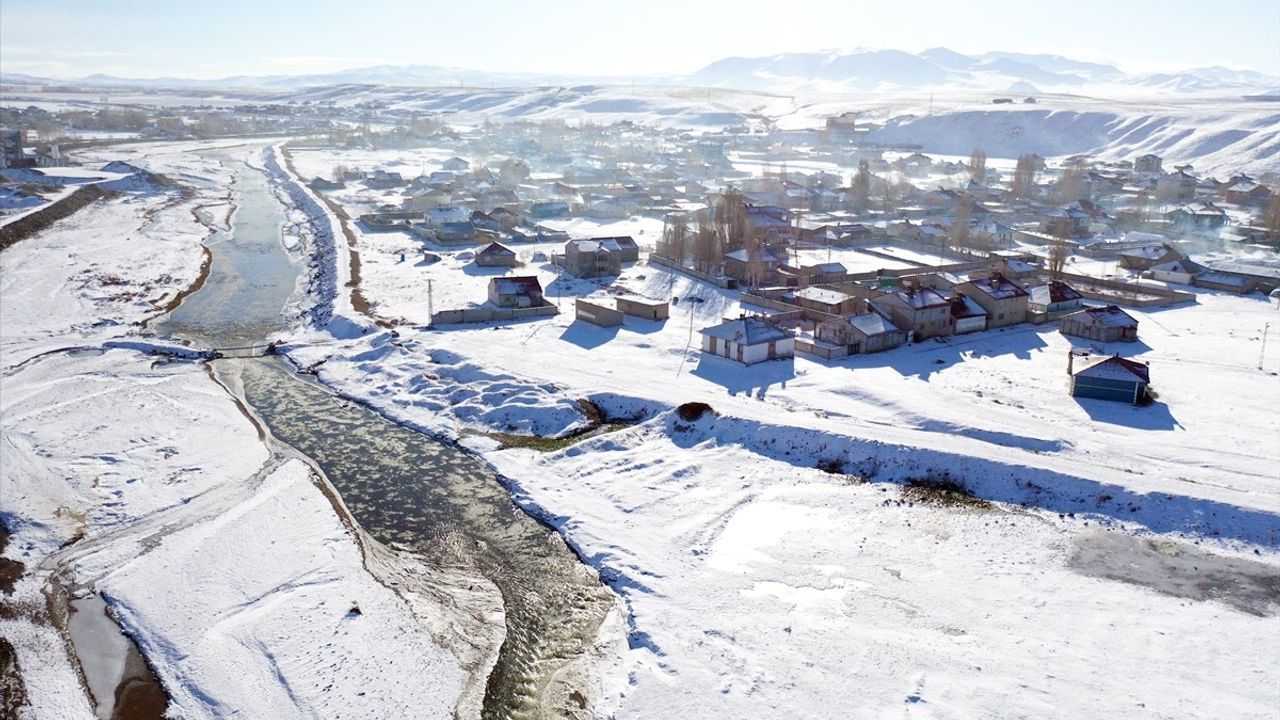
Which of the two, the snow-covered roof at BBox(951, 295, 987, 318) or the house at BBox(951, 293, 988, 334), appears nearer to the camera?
the house at BBox(951, 293, 988, 334)

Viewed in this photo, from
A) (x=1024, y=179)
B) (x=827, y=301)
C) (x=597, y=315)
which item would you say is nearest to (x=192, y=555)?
(x=597, y=315)

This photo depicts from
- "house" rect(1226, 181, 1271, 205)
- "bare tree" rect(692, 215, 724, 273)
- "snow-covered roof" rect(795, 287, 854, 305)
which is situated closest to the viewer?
"snow-covered roof" rect(795, 287, 854, 305)

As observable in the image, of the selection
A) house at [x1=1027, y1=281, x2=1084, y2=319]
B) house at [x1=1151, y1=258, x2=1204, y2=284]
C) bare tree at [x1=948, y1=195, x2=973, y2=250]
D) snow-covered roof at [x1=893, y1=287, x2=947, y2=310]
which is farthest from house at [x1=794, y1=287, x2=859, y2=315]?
house at [x1=1151, y1=258, x2=1204, y2=284]

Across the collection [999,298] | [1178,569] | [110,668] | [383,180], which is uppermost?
[383,180]

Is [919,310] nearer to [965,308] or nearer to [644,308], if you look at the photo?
[965,308]

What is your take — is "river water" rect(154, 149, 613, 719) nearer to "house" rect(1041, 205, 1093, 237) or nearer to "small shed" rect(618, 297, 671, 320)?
"small shed" rect(618, 297, 671, 320)

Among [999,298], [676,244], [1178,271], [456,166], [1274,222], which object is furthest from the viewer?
[456,166]

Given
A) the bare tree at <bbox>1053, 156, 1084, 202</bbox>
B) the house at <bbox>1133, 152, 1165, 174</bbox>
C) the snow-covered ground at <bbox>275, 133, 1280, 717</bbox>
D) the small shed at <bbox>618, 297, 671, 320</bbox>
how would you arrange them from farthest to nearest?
the house at <bbox>1133, 152, 1165, 174</bbox> < the bare tree at <bbox>1053, 156, 1084, 202</bbox> < the small shed at <bbox>618, 297, 671, 320</bbox> < the snow-covered ground at <bbox>275, 133, 1280, 717</bbox>
